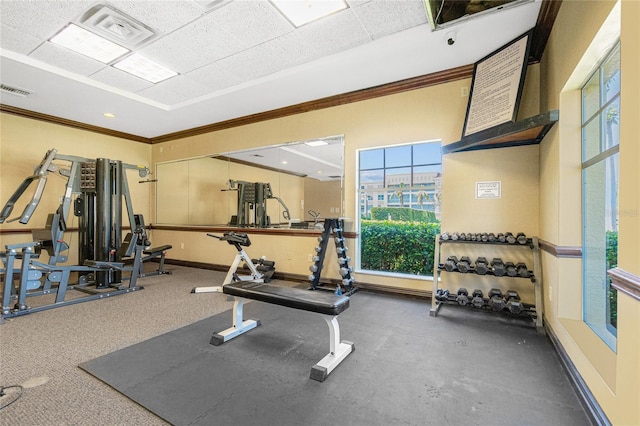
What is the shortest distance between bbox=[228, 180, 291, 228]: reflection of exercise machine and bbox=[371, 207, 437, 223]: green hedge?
167 cm

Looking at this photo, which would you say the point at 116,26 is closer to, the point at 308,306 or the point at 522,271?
the point at 308,306

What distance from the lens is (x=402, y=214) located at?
418 cm

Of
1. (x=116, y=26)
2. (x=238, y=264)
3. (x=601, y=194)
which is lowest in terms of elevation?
(x=238, y=264)

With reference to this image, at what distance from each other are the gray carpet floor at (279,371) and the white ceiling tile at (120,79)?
304 centimetres

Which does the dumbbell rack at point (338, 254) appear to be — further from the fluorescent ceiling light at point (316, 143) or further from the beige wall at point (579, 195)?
the beige wall at point (579, 195)

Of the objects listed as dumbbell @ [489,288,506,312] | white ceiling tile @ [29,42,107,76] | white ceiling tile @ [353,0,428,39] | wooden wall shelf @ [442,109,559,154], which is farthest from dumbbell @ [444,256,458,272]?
white ceiling tile @ [29,42,107,76]

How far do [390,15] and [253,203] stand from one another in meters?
3.75

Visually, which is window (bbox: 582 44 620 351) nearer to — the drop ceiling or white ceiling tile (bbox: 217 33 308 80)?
the drop ceiling

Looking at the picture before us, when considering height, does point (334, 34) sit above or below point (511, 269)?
above

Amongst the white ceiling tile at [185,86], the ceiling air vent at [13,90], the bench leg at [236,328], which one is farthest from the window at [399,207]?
the ceiling air vent at [13,90]

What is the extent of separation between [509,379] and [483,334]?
30.5 inches

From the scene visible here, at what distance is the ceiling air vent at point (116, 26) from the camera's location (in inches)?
107

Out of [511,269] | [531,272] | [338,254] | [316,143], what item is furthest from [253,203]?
[531,272]

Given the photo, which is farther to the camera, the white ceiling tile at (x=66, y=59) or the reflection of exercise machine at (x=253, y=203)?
the reflection of exercise machine at (x=253, y=203)
